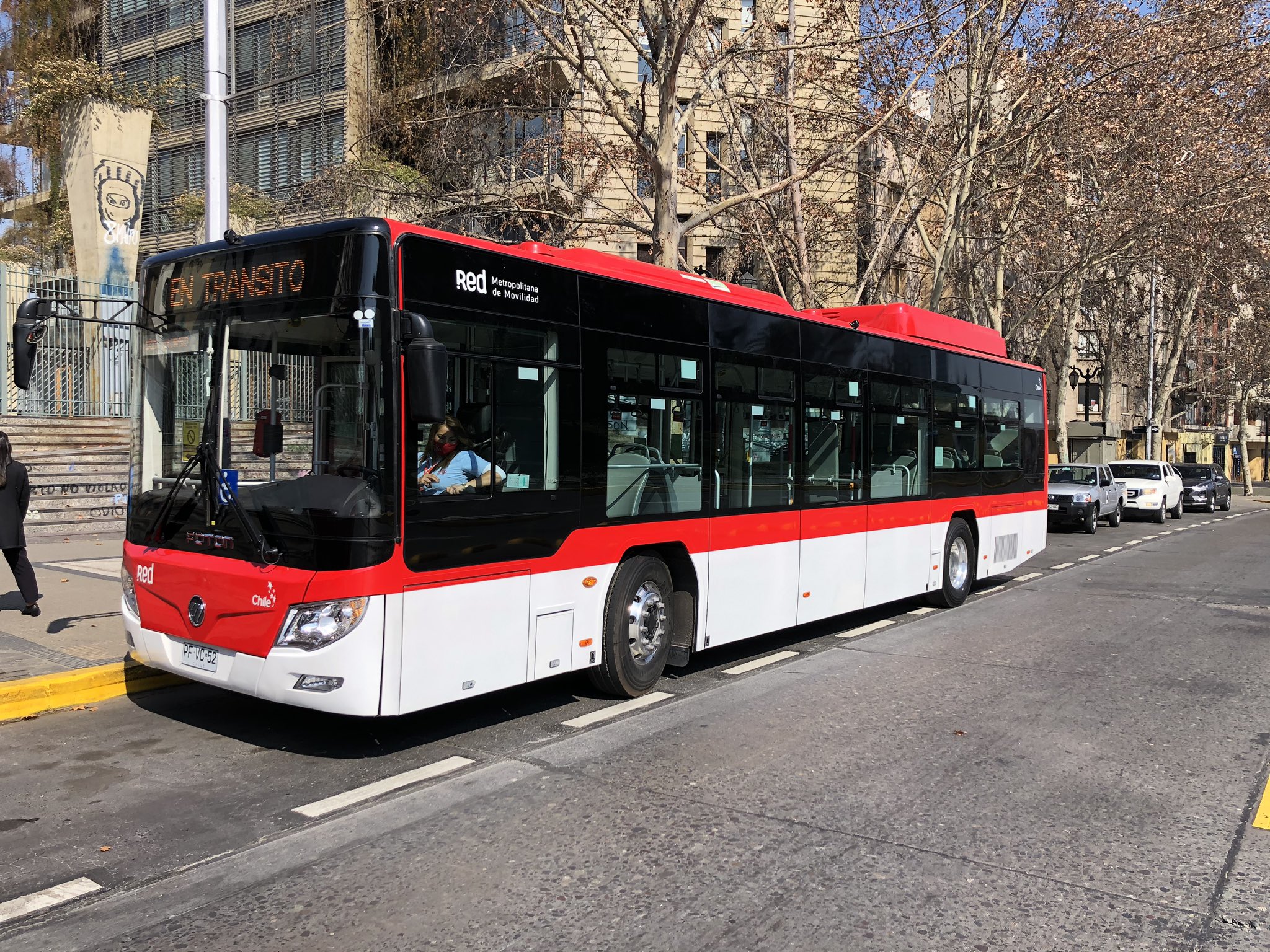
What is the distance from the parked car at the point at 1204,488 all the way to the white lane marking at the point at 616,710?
3406cm

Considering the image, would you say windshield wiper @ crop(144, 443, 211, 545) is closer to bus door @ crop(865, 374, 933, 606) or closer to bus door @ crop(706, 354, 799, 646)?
bus door @ crop(706, 354, 799, 646)

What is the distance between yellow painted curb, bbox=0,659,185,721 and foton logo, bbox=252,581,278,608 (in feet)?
6.96

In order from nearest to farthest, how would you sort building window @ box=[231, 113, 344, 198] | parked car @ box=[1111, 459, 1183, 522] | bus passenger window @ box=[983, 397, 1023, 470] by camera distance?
bus passenger window @ box=[983, 397, 1023, 470] → parked car @ box=[1111, 459, 1183, 522] → building window @ box=[231, 113, 344, 198]

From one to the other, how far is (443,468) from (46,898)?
8.78 ft

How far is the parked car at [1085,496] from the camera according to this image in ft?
80.1

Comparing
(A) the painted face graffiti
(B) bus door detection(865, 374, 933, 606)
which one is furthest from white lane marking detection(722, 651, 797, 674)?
(A) the painted face graffiti

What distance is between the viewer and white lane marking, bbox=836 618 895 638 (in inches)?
396

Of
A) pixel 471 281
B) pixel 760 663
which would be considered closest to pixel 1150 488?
pixel 760 663

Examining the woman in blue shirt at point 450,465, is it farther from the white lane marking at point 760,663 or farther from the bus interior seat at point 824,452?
the bus interior seat at point 824,452

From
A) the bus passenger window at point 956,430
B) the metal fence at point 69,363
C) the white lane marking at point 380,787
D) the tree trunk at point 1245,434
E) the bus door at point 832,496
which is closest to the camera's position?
the white lane marking at point 380,787

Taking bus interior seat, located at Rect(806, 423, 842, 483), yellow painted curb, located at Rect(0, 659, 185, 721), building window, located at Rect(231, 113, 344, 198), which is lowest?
yellow painted curb, located at Rect(0, 659, 185, 721)

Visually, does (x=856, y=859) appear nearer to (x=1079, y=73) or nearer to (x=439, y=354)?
(x=439, y=354)

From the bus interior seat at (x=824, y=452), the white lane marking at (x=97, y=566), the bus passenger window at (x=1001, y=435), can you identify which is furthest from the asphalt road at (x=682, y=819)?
the white lane marking at (x=97, y=566)

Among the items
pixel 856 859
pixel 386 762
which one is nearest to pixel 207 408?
pixel 386 762
